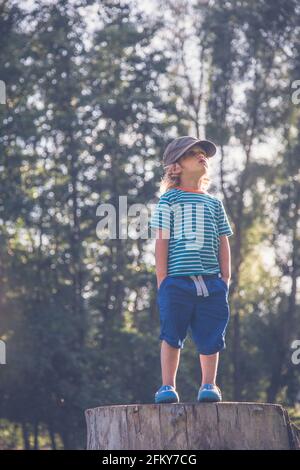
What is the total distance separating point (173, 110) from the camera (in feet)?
78.0

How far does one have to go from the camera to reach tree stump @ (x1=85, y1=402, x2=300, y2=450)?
5.89 meters

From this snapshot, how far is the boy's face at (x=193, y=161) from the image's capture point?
687 cm

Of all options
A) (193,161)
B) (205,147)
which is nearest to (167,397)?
(193,161)

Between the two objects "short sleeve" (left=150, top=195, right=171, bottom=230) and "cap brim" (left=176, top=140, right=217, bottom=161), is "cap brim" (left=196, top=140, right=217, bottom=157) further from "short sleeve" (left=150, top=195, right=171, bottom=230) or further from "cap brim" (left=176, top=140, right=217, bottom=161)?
"short sleeve" (left=150, top=195, right=171, bottom=230)

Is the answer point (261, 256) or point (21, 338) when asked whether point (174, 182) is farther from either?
point (261, 256)

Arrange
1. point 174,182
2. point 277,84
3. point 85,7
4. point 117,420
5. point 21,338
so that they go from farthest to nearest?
point 277,84 → point 85,7 → point 21,338 → point 174,182 → point 117,420

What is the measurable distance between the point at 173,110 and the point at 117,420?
1821 cm

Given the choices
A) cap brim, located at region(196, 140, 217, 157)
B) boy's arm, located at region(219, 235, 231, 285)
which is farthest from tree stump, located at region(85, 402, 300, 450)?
cap brim, located at region(196, 140, 217, 157)

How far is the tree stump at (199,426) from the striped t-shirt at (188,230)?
3.47 ft

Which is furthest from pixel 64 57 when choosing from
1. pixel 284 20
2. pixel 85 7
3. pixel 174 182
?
pixel 174 182

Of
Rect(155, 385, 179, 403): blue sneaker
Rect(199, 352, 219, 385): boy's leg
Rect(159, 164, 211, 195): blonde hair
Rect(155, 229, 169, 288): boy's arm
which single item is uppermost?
Rect(159, 164, 211, 195): blonde hair

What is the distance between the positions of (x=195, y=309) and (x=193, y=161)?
1.04m

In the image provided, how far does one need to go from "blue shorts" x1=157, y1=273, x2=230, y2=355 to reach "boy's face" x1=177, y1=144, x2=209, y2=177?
2.48 ft

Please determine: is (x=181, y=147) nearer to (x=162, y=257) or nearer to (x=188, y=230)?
(x=188, y=230)
